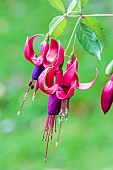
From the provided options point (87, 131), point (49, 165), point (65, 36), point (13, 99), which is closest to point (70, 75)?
point (49, 165)

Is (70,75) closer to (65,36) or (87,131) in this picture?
(87,131)

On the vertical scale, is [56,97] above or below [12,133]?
above

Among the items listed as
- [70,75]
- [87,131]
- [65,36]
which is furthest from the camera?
Result: [65,36]

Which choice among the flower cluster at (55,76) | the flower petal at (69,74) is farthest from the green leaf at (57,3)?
the flower petal at (69,74)

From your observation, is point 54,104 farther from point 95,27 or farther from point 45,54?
point 95,27

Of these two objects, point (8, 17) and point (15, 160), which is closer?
point (15, 160)

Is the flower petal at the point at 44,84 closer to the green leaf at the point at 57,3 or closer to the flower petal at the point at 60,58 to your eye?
the flower petal at the point at 60,58
